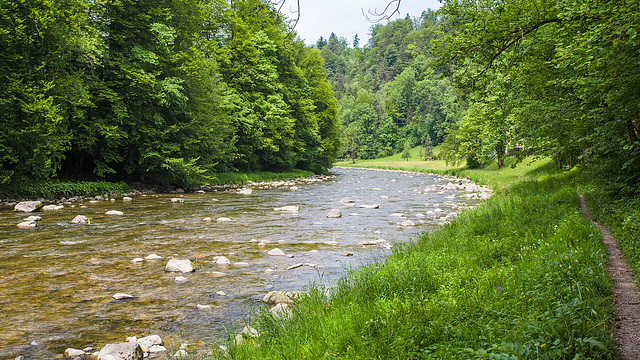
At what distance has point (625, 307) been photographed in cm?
461

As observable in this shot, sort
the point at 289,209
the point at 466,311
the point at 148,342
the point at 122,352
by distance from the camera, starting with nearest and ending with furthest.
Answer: the point at 466,311 → the point at 122,352 → the point at 148,342 → the point at 289,209

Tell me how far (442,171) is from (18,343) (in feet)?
170

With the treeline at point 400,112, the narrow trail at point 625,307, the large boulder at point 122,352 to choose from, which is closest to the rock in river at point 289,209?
the narrow trail at point 625,307

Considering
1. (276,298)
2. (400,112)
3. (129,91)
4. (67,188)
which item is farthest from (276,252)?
(400,112)

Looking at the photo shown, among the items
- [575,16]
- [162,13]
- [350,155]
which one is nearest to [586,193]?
[575,16]

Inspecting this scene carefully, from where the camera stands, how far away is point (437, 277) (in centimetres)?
588

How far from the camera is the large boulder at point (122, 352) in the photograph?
15.5ft

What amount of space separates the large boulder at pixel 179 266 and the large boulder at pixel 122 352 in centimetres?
371

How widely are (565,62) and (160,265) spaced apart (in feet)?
32.9

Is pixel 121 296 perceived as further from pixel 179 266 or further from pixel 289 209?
pixel 289 209

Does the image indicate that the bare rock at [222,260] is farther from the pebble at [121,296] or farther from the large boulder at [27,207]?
the large boulder at [27,207]

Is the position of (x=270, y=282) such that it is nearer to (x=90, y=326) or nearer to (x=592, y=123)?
(x=90, y=326)

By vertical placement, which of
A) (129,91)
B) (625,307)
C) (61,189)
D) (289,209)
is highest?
(129,91)

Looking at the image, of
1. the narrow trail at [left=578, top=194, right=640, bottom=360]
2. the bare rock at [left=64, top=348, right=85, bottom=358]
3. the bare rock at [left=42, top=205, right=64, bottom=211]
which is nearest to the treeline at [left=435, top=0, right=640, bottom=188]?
the narrow trail at [left=578, top=194, right=640, bottom=360]
